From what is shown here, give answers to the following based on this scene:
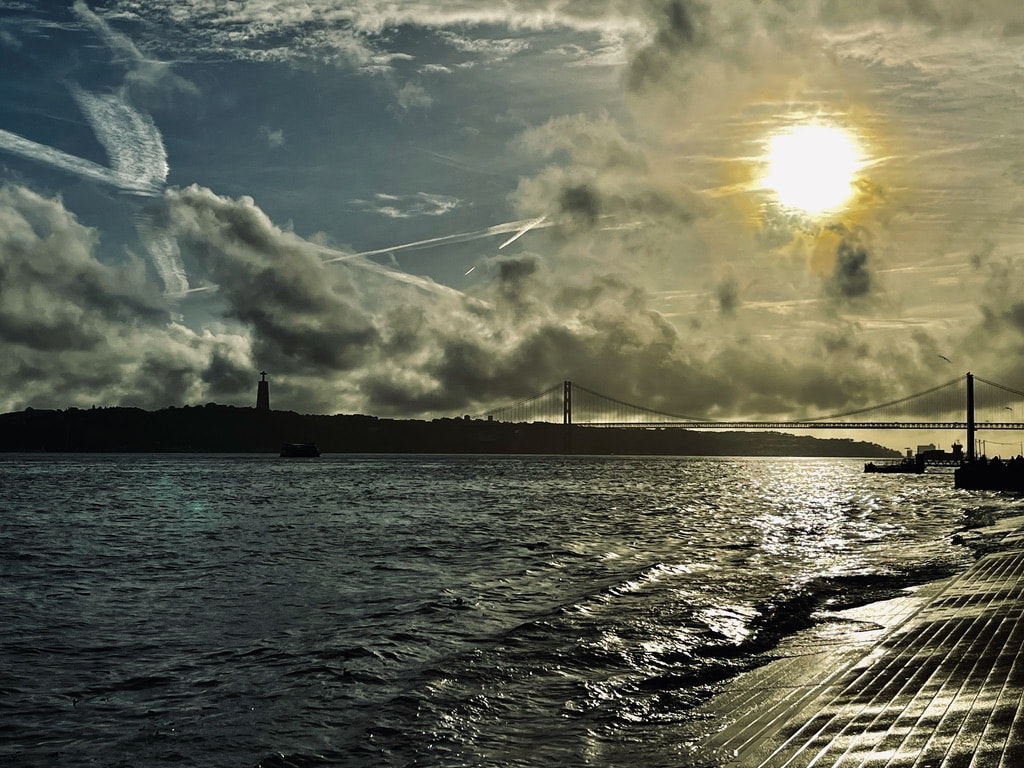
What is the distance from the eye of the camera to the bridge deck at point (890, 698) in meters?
7.32

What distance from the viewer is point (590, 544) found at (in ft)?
105

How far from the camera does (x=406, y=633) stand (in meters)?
15.9

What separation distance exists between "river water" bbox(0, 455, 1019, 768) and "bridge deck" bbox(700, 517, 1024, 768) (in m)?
0.68

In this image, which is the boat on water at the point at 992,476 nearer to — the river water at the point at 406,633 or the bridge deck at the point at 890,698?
the river water at the point at 406,633

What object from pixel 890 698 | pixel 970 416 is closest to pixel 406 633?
pixel 890 698

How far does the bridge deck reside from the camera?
7324 millimetres

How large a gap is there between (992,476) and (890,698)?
73.9 m

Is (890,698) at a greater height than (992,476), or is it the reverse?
(890,698)

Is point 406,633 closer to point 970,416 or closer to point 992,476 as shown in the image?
point 992,476

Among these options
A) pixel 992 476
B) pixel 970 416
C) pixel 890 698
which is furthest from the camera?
pixel 970 416

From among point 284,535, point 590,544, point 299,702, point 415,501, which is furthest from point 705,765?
point 415,501

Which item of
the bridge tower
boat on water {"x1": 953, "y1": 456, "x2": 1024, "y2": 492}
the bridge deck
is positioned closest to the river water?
the bridge deck

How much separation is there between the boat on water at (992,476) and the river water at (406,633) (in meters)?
34.8

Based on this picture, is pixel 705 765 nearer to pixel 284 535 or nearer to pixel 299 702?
pixel 299 702
